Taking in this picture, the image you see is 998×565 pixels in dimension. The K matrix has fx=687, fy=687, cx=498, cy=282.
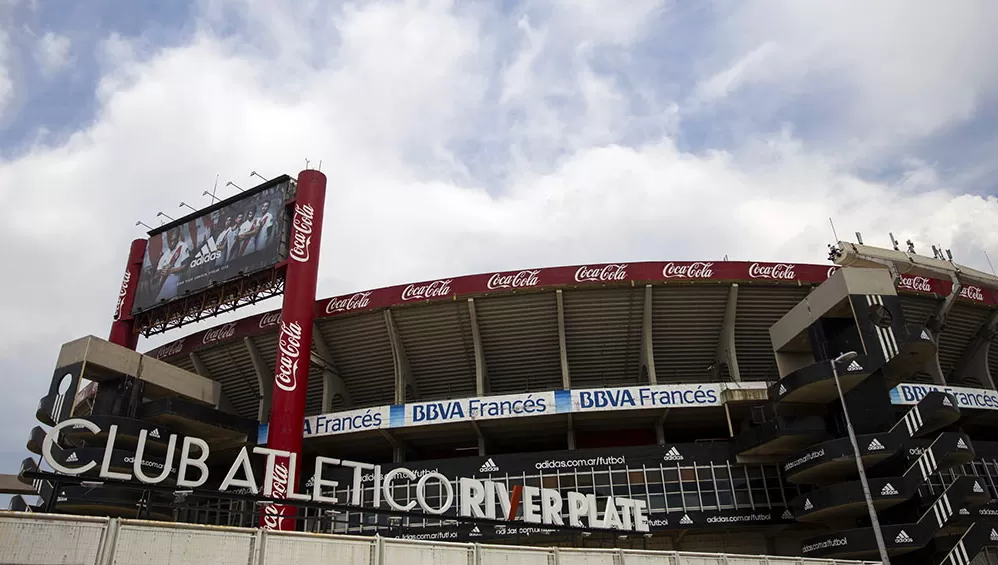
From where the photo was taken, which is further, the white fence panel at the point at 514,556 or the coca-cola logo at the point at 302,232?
the coca-cola logo at the point at 302,232

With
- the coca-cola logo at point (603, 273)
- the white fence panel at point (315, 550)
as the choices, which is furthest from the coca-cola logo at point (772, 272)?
the white fence panel at point (315, 550)

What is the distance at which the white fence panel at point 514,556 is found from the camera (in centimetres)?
1487

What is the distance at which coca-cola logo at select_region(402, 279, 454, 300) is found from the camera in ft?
134

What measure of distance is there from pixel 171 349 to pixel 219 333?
4.77 meters

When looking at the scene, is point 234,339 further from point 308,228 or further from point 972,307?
point 972,307

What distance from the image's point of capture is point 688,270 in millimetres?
40000

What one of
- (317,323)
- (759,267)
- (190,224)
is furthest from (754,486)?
(190,224)

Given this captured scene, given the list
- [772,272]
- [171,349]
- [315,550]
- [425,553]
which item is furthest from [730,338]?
[171,349]

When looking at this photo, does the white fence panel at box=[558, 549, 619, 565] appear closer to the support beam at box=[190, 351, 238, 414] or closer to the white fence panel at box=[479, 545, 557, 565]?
the white fence panel at box=[479, 545, 557, 565]

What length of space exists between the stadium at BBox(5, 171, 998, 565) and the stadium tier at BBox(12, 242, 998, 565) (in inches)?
5.3

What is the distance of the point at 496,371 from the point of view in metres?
43.9

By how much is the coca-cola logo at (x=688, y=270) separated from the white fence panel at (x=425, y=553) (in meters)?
27.9

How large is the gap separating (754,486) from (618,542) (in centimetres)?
779

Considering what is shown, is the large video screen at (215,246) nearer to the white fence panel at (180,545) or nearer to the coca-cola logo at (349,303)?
the coca-cola logo at (349,303)
